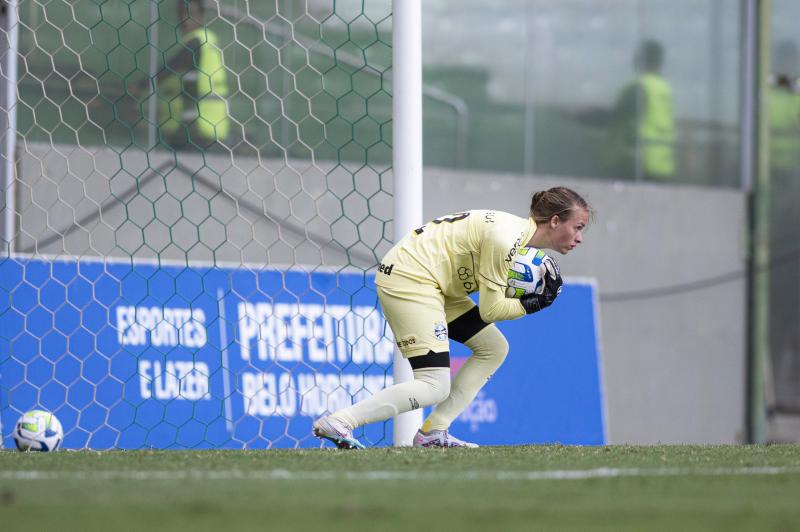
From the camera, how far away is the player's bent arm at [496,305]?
5543mm

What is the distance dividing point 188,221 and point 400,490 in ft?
17.6

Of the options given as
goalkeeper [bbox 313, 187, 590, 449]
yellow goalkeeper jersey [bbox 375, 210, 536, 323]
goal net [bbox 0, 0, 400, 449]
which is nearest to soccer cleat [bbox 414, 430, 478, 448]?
goalkeeper [bbox 313, 187, 590, 449]

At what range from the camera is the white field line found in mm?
4082

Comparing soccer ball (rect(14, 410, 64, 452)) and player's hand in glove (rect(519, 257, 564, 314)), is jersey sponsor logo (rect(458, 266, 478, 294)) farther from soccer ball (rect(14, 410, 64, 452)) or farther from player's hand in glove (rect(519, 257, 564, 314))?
soccer ball (rect(14, 410, 64, 452))

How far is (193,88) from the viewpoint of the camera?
8.62 m

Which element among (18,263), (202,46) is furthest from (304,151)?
(18,263)

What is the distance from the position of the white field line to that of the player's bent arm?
48.7 inches

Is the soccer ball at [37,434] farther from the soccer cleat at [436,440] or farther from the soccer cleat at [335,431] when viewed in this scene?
the soccer cleat at [436,440]

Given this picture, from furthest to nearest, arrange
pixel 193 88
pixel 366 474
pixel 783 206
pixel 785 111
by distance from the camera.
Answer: pixel 785 111 → pixel 783 206 → pixel 193 88 → pixel 366 474

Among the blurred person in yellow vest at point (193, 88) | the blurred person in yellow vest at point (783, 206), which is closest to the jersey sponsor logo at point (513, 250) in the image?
the blurred person in yellow vest at point (193, 88)

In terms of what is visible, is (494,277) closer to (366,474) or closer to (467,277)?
(467,277)

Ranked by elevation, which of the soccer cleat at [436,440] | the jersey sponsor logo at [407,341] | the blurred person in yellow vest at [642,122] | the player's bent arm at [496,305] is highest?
the blurred person in yellow vest at [642,122]

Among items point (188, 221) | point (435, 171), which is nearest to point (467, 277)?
point (188, 221)

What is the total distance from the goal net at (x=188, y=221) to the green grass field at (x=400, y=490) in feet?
7.59
